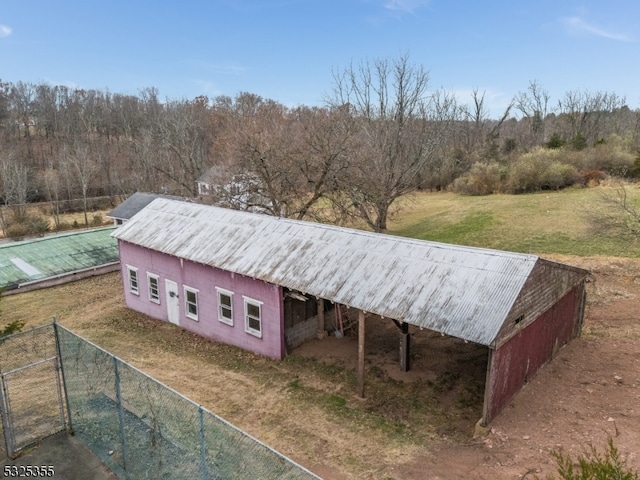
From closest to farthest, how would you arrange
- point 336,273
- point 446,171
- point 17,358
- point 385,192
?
point 336,273, point 17,358, point 385,192, point 446,171

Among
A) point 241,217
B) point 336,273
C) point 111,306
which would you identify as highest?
point 241,217

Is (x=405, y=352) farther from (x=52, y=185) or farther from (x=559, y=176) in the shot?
(x=52, y=185)

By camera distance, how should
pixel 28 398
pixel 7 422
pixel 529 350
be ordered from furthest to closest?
pixel 529 350
pixel 28 398
pixel 7 422

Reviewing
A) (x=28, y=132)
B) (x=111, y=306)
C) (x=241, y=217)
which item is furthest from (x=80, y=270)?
(x=28, y=132)

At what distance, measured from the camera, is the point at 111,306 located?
70.8 ft

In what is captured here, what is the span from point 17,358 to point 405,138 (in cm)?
3160

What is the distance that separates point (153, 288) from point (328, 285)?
31.9 feet

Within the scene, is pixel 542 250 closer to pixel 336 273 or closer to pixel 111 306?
pixel 336 273

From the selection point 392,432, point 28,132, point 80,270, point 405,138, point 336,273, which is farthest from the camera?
point 28,132

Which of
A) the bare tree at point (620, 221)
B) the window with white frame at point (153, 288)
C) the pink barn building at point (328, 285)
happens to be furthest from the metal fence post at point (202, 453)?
the bare tree at point (620, 221)

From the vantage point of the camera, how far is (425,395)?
1266 centimetres

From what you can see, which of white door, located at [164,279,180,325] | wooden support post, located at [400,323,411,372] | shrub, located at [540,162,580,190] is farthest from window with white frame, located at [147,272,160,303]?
shrub, located at [540,162,580,190]

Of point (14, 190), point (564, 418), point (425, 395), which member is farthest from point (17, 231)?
point (564, 418)

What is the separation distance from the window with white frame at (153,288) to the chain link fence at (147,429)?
9349mm
